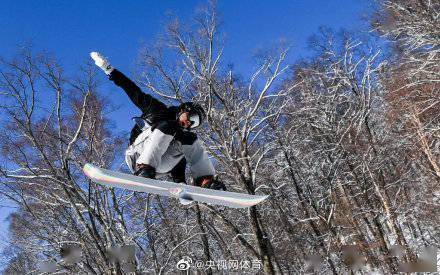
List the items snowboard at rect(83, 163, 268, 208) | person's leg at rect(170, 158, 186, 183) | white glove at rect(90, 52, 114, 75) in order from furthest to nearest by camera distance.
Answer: person's leg at rect(170, 158, 186, 183) < snowboard at rect(83, 163, 268, 208) < white glove at rect(90, 52, 114, 75)

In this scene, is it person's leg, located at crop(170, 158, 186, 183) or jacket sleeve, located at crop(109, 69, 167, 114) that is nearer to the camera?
jacket sleeve, located at crop(109, 69, 167, 114)

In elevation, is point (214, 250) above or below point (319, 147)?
below

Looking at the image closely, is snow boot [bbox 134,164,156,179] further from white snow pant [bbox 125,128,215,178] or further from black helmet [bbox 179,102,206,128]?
black helmet [bbox 179,102,206,128]

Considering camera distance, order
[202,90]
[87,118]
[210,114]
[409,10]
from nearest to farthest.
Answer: [87,118], [210,114], [202,90], [409,10]

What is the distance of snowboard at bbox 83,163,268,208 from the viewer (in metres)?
5.06

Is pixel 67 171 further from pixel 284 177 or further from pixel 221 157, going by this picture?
pixel 284 177

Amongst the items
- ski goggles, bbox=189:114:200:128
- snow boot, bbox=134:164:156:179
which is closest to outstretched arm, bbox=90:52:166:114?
ski goggles, bbox=189:114:200:128

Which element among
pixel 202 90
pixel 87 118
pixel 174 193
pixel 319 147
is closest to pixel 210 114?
pixel 202 90

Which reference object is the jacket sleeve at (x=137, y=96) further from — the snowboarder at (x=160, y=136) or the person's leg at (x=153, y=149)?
the person's leg at (x=153, y=149)

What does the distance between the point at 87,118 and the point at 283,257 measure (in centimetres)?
1252

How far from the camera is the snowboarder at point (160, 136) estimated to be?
4988 millimetres

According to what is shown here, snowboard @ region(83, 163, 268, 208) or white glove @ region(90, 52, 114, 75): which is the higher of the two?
white glove @ region(90, 52, 114, 75)

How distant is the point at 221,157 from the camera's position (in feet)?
36.1

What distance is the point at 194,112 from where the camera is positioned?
5.01 m
